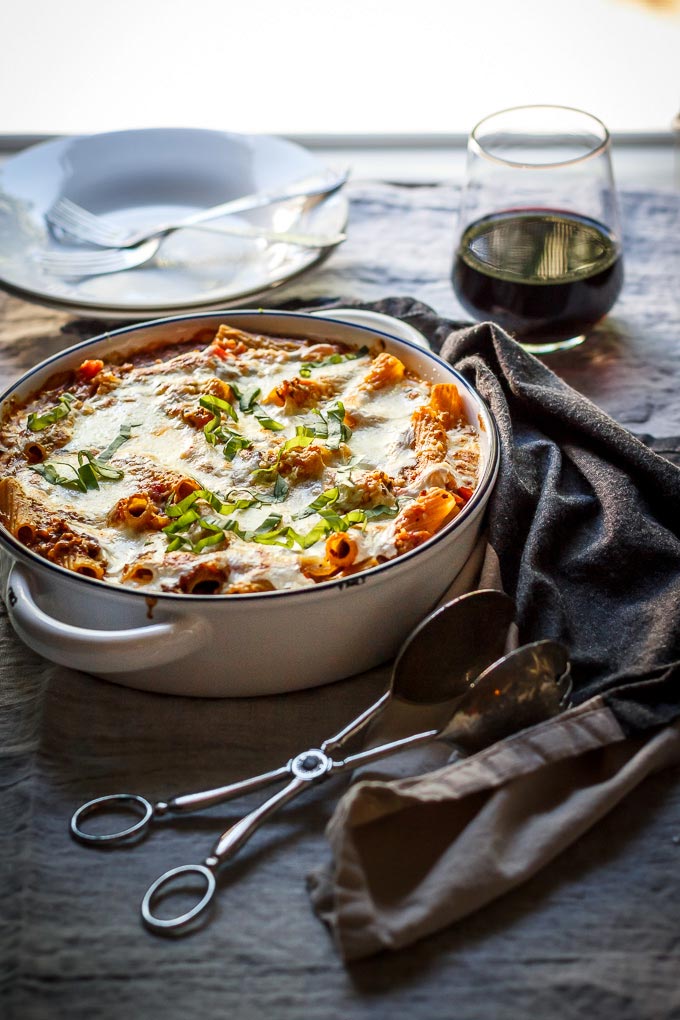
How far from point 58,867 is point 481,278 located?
147cm

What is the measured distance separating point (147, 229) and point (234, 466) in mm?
1181

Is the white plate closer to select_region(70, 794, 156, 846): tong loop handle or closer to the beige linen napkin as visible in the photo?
select_region(70, 794, 156, 846): tong loop handle

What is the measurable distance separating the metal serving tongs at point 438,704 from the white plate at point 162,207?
3.77 feet

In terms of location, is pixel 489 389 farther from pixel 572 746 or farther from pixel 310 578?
pixel 572 746

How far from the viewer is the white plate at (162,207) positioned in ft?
8.20

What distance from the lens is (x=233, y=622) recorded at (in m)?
1.49

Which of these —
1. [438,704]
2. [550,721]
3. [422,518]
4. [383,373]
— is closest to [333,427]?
[383,373]

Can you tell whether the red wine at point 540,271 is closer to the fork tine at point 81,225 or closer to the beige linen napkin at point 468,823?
the fork tine at point 81,225

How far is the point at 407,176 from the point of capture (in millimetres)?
3289

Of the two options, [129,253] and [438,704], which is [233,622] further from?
[129,253]

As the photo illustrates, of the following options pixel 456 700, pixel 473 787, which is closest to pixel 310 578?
pixel 456 700

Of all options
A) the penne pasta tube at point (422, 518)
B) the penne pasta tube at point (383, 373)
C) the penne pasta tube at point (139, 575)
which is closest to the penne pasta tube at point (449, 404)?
the penne pasta tube at point (383, 373)

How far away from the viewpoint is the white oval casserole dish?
4.84 ft

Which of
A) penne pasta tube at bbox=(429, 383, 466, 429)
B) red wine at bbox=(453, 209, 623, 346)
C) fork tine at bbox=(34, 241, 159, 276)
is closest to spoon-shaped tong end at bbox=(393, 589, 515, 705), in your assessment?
penne pasta tube at bbox=(429, 383, 466, 429)
